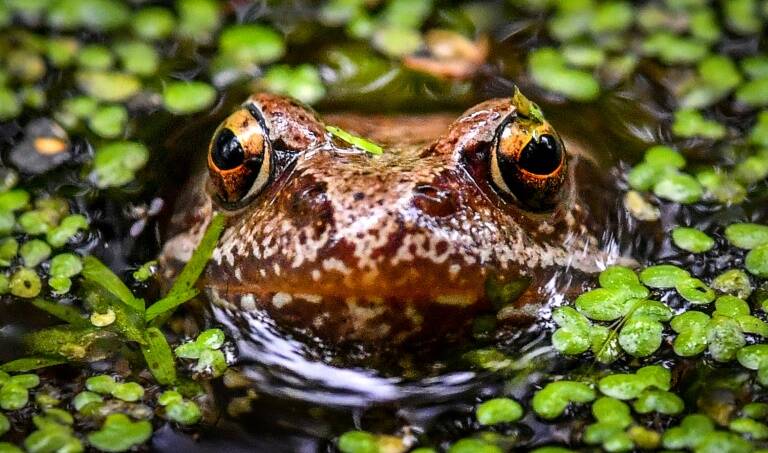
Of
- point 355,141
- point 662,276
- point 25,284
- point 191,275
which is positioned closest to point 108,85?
point 25,284

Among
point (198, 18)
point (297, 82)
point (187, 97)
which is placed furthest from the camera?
point (198, 18)

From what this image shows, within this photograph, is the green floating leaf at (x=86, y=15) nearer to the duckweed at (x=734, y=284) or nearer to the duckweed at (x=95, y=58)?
the duckweed at (x=95, y=58)

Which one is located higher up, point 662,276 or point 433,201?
point 433,201

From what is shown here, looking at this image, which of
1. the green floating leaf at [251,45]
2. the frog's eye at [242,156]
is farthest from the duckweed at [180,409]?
the green floating leaf at [251,45]

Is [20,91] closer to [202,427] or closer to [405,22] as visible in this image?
[405,22]

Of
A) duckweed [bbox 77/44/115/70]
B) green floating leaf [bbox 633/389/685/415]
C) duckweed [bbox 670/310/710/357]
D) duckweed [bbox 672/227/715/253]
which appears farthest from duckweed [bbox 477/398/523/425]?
duckweed [bbox 77/44/115/70]

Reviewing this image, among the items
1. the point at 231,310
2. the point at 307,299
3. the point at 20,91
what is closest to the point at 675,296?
the point at 307,299

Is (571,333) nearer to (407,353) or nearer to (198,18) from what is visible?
(407,353)
